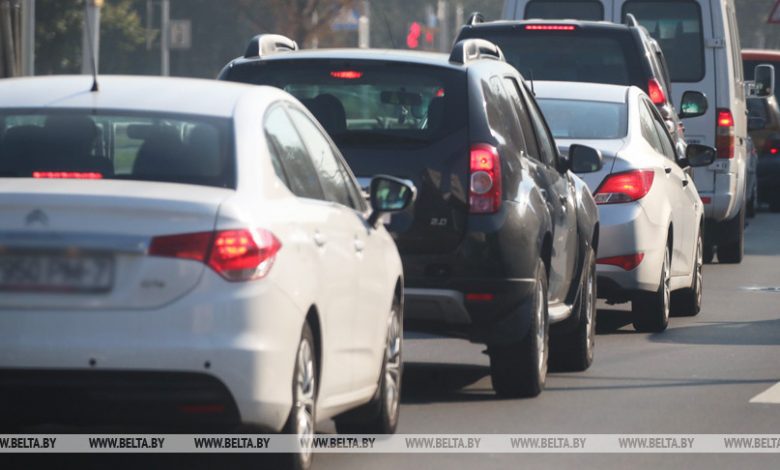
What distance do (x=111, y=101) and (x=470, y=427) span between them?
8.05ft

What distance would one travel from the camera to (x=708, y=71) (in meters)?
20.0

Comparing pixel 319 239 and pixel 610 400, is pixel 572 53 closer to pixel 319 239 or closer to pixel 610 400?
pixel 610 400

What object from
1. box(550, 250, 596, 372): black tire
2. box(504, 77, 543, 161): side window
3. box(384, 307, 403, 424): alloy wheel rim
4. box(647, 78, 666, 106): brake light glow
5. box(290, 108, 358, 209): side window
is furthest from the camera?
box(647, 78, 666, 106): brake light glow

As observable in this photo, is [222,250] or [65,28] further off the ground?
[65,28]

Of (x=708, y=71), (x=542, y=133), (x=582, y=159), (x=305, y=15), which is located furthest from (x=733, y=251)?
(x=305, y=15)

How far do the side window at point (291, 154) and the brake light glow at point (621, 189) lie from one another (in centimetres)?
536

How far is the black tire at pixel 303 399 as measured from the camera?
21.6ft

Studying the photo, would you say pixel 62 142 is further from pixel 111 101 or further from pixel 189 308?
pixel 189 308

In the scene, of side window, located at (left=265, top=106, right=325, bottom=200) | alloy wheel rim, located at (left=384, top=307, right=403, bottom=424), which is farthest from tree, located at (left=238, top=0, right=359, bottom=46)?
side window, located at (left=265, top=106, right=325, bottom=200)

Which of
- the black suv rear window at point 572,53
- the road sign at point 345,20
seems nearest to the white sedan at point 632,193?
the black suv rear window at point 572,53

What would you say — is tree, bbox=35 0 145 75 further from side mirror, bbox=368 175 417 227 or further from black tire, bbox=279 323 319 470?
black tire, bbox=279 323 319 470

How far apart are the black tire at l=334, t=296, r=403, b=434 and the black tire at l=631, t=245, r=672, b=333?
4.73 metres

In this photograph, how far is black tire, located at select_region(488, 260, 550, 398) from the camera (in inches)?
376

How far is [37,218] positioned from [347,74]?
12.0ft
